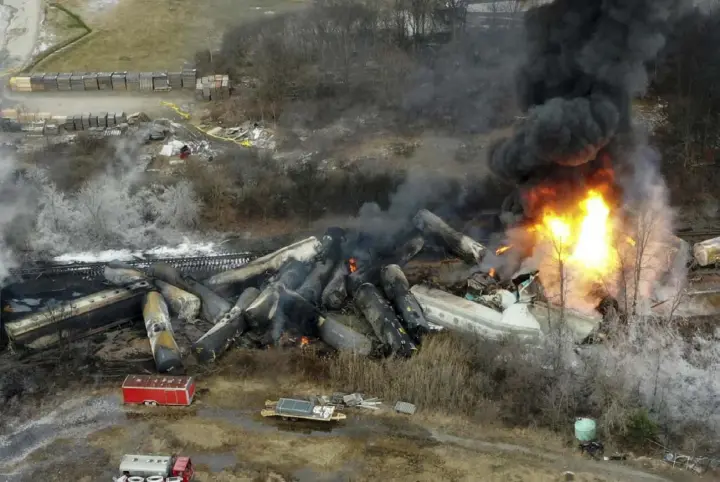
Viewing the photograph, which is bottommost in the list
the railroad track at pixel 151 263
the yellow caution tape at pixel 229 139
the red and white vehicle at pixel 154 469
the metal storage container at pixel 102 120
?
the red and white vehicle at pixel 154 469

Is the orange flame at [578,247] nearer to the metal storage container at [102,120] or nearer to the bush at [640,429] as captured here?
the bush at [640,429]

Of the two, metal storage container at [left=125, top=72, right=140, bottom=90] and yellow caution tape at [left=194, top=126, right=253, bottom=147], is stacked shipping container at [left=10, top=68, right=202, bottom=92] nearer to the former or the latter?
metal storage container at [left=125, top=72, right=140, bottom=90]

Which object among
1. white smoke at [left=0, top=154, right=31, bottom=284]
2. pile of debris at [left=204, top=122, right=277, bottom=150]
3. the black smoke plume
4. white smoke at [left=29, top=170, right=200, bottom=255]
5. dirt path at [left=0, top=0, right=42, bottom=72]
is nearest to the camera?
the black smoke plume

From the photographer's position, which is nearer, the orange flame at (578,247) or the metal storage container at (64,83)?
the orange flame at (578,247)

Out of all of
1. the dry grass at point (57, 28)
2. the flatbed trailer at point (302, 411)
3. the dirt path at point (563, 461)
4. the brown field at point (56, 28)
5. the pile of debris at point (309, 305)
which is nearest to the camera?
the dirt path at point (563, 461)

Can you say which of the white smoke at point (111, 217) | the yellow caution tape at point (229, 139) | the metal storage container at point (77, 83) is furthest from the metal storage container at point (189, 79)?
the white smoke at point (111, 217)

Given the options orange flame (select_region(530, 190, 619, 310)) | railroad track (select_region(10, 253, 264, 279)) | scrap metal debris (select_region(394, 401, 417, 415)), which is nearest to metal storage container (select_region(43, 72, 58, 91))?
railroad track (select_region(10, 253, 264, 279))
